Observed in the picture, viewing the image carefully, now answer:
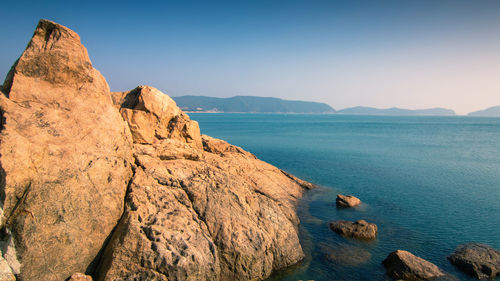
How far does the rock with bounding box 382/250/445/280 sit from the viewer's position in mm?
12188

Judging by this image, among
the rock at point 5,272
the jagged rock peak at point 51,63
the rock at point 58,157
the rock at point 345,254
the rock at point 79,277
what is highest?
the jagged rock peak at point 51,63

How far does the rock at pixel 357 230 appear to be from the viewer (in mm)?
16000

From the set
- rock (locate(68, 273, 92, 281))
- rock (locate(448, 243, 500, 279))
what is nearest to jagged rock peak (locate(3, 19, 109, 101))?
rock (locate(68, 273, 92, 281))

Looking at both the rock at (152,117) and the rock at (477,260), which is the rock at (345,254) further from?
the rock at (152,117)

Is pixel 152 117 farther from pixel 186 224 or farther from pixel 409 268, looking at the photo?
pixel 409 268

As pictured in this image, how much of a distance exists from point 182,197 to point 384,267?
10177 millimetres

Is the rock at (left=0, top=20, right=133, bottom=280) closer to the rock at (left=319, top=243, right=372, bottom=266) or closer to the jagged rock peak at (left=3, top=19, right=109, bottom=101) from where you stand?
the jagged rock peak at (left=3, top=19, right=109, bottom=101)

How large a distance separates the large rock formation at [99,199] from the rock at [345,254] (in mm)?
1848

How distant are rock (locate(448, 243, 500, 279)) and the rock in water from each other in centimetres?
792

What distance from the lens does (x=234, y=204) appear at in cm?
1246

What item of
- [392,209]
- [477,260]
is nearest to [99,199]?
[477,260]

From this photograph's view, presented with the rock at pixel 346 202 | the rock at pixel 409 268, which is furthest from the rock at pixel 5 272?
the rock at pixel 346 202

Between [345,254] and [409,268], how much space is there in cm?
290

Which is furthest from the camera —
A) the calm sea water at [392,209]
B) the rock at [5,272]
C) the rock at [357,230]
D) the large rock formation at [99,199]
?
the rock at [357,230]
